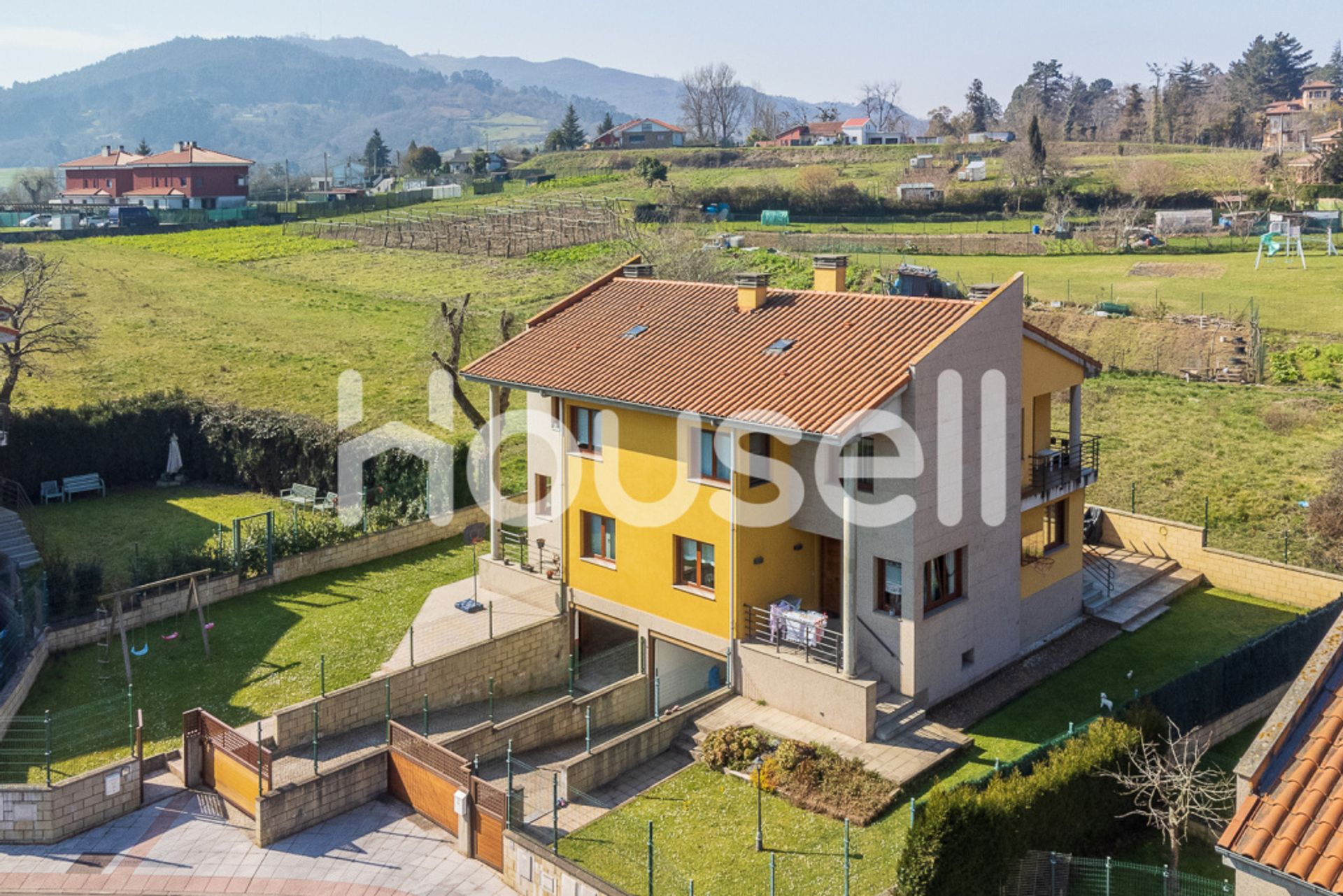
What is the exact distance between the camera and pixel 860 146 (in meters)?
110

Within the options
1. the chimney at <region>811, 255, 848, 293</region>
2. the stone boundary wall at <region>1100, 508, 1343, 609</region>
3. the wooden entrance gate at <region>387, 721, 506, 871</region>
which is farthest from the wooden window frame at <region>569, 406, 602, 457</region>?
the stone boundary wall at <region>1100, 508, 1343, 609</region>

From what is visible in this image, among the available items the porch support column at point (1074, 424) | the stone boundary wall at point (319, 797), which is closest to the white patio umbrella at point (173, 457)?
the stone boundary wall at point (319, 797)

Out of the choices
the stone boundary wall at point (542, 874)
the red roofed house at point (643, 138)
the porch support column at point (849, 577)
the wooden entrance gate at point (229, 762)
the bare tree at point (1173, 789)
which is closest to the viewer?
the stone boundary wall at point (542, 874)

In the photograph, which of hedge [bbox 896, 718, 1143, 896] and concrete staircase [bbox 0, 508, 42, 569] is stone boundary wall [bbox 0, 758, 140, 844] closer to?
concrete staircase [bbox 0, 508, 42, 569]

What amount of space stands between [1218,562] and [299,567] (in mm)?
22091

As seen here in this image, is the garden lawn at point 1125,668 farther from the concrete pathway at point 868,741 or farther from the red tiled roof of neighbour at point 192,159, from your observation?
the red tiled roof of neighbour at point 192,159

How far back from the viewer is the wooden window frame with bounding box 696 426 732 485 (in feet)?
74.2

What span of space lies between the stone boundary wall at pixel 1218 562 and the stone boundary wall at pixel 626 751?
13657 millimetres

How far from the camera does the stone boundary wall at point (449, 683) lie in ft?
69.3

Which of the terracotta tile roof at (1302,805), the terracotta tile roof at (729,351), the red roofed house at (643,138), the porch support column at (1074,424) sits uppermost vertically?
the red roofed house at (643,138)

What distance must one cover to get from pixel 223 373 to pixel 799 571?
30.1m

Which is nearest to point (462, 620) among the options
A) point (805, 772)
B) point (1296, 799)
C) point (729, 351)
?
point (729, 351)

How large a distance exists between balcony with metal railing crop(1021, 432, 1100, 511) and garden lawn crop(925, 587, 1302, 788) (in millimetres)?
3396

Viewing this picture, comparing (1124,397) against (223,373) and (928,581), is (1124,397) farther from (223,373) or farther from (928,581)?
(223,373)
